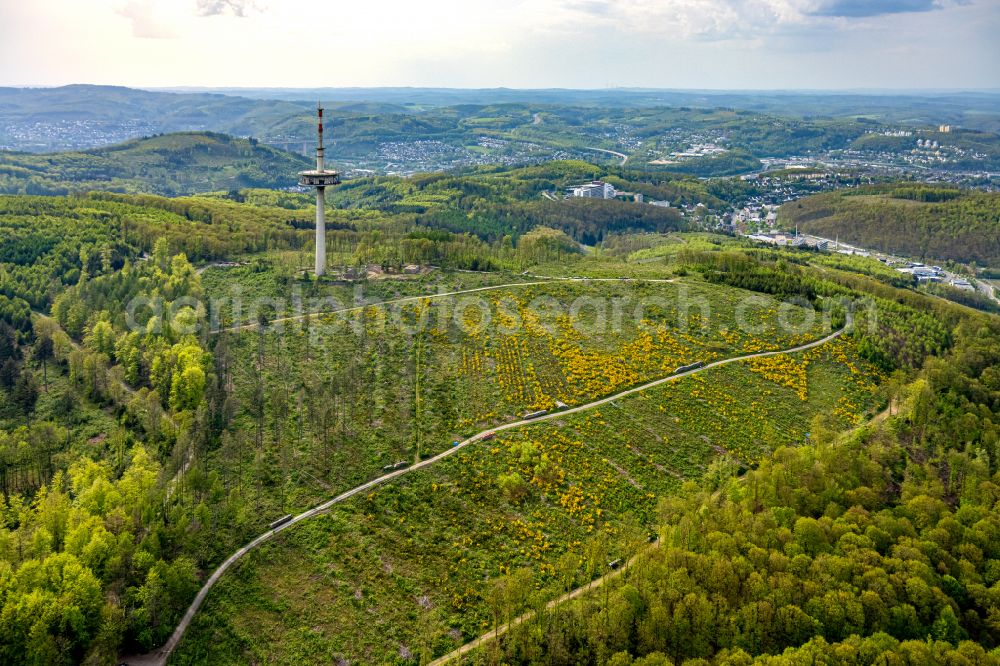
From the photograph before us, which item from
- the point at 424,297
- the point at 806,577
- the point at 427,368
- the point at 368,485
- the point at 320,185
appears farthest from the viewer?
the point at 320,185

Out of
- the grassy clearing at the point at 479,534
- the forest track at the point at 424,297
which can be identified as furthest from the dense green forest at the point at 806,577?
the forest track at the point at 424,297

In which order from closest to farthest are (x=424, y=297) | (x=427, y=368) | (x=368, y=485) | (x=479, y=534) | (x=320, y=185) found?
1. (x=479, y=534)
2. (x=368, y=485)
3. (x=427, y=368)
4. (x=424, y=297)
5. (x=320, y=185)

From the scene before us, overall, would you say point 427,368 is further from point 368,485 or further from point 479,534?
point 479,534

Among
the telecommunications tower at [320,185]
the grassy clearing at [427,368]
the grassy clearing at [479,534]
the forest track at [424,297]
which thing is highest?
the telecommunications tower at [320,185]

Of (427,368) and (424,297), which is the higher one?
(424,297)

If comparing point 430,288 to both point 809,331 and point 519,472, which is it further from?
point 809,331

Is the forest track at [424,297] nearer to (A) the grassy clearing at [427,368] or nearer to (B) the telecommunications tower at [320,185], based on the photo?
(A) the grassy clearing at [427,368]

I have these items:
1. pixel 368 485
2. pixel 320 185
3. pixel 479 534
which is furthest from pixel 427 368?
pixel 320 185

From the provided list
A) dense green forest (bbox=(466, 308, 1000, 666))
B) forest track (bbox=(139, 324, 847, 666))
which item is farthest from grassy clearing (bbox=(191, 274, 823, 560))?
dense green forest (bbox=(466, 308, 1000, 666))

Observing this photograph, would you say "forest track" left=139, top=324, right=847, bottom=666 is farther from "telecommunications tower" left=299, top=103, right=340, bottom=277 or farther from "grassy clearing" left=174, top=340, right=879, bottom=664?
"telecommunications tower" left=299, top=103, right=340, bottom=277
